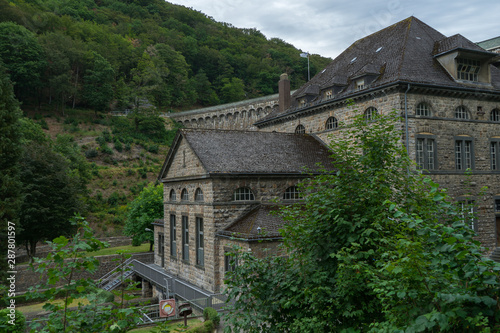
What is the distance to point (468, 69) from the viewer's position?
2239 centimetres

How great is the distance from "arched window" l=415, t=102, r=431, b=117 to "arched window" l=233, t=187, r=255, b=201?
33.3ft

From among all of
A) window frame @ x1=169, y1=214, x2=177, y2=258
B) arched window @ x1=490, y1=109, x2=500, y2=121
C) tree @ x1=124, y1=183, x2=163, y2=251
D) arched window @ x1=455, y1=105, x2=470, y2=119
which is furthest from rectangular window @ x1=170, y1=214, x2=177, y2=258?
arched window @ x1=490, y1=109, x2=500, y2=121

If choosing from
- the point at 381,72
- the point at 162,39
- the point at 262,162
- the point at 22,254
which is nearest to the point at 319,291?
the point at 262,162

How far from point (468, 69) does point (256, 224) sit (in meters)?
15.6

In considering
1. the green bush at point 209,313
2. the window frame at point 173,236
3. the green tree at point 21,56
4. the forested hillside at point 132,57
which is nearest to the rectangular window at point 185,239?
the window frame at point 173,236

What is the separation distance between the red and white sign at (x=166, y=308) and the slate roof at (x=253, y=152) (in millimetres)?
6417

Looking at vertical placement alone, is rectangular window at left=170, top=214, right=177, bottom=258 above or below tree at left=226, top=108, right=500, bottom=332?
below

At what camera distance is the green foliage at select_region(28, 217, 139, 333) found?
4516 mm

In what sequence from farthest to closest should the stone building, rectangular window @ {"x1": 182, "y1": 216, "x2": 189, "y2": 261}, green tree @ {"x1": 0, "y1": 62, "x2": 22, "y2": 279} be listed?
rectangular window @ {"x1": 182, "y1": 216, "x2": 189, "y2": 261}, green tree @ {"x1": 0, "y1": 62, "x2": 22, "y2": 279}, the stone building

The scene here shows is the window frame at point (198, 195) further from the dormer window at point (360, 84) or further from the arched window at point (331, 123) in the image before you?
the dormer window at point (360, 84)

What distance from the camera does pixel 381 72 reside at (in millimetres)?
22469

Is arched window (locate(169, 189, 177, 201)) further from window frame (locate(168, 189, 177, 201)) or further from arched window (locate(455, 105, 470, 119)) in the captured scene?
arched window (locate(455, 105, 470, 119))

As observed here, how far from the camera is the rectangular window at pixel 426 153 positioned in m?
20.7

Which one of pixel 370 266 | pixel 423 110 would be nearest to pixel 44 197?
pixel 423 110
